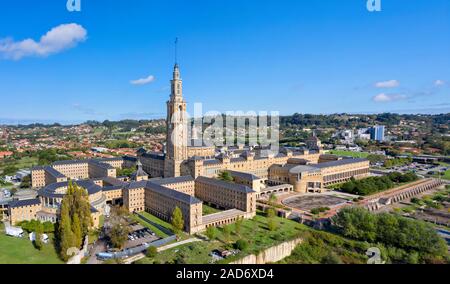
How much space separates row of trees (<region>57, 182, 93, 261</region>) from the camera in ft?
87.4

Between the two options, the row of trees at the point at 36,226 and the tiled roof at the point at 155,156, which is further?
the tiled roof at the point at 155,156

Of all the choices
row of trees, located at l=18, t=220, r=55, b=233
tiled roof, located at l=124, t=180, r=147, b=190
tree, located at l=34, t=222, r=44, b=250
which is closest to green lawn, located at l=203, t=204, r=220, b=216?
tiled roof, located at l=124, t=180, r=147, b=190

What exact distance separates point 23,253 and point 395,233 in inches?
1406

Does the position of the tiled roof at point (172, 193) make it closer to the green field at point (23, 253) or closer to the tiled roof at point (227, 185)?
the tiled roof at point (227, 185)

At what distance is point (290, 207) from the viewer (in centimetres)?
4300

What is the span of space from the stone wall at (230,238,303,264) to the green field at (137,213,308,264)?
71 cm

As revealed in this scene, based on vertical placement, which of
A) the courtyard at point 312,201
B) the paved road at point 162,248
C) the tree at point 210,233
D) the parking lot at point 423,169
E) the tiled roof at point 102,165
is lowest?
the paved road at point 162,248

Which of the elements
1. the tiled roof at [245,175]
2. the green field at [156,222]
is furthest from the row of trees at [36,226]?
the tiled roof at [245,175]

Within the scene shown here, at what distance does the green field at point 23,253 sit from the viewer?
25906 millimetres

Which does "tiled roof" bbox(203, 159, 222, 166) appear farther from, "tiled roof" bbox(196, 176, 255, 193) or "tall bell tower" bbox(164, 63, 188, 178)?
"tiled roof" bbox(196, 176, 255, 193)

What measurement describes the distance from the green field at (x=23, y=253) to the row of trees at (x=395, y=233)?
2890cm

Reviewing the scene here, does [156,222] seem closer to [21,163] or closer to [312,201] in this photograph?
[312,201]
